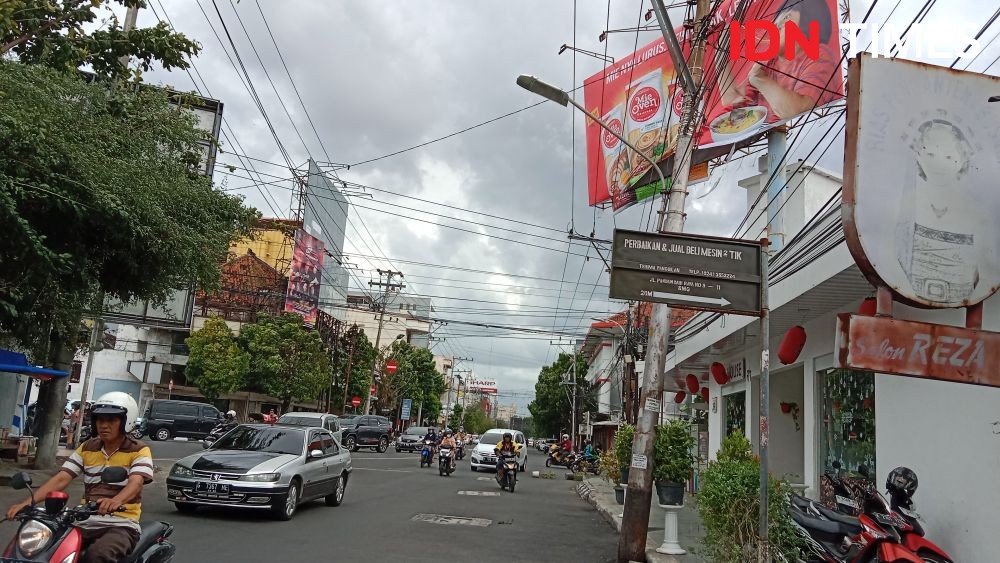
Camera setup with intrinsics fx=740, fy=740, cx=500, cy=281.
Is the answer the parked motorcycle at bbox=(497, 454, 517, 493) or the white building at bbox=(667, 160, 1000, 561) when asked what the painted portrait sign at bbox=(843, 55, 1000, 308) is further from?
the parked motorcycle at bbox=(497, 454, 517, 493)

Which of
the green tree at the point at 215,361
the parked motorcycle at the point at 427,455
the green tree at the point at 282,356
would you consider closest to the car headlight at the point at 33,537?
the parked motorcycle at the point at 427,455

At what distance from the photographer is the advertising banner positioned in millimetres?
49497

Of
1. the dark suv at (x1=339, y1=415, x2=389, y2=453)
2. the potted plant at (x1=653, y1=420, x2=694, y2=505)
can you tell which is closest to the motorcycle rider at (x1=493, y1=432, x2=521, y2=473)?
the potted plant at (x1=653, y1=420, x2=694, y2=505)

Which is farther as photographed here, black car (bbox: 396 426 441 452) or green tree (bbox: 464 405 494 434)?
green tree (bbox: 464 405 494 434)

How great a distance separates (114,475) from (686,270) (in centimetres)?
532

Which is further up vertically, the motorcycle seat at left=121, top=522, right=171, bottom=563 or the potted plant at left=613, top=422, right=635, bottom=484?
the potted plant at left=613, top=422, right=635, bottom=484

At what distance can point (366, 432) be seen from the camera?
127 ft

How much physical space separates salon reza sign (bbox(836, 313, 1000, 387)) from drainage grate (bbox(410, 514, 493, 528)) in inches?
340

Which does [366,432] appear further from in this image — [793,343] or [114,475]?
[114,475]

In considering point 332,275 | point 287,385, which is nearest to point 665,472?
point 287,385

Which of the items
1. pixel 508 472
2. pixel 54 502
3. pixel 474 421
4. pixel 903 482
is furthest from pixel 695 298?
pixel 474 421

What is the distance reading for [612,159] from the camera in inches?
1009

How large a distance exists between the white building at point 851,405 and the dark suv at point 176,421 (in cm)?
2476

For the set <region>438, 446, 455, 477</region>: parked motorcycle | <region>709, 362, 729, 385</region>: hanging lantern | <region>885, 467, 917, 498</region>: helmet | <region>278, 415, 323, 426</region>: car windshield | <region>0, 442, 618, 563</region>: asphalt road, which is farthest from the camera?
<region>278, 415, 323, 426</region>: car windshield
